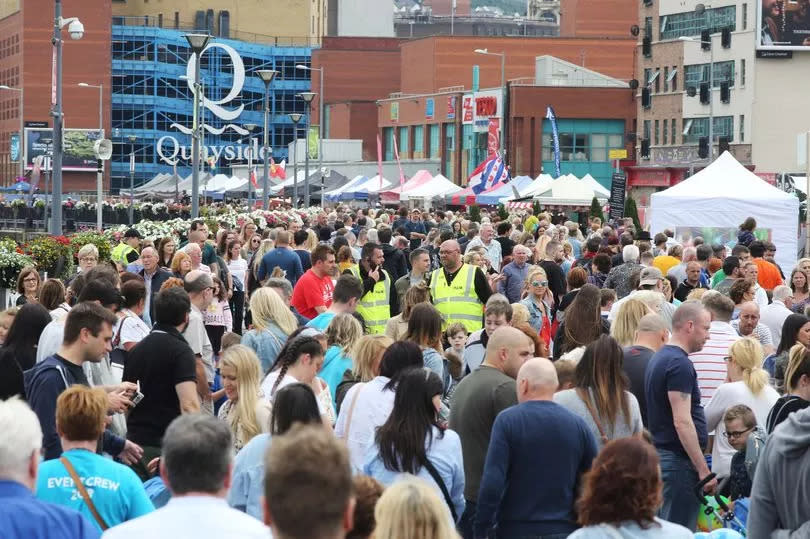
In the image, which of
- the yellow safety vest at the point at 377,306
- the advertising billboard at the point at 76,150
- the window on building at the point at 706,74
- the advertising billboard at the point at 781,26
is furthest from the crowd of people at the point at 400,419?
the advertising billboard at the point at 76,150

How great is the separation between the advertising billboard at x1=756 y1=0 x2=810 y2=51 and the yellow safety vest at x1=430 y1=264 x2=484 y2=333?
225 ft

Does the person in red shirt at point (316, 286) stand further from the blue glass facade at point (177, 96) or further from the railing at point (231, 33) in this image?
the railing at point (231, 33)

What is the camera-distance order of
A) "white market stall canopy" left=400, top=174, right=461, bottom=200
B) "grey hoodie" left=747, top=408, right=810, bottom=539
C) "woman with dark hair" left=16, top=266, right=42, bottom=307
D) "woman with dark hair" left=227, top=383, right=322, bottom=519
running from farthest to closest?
"white market stall canopy" left=400, top=174, right=461, bottom=200 → "woman with dark hair" left=16, top=266, right=42, bottom=307 → "woman with dark hair" left=227, top=383, right=322, bottom=519 → "grey hoodie" left=747, top=408, right=810, bottom=539

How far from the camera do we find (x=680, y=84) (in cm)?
8731

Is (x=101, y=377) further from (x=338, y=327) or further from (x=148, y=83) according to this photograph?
(x=148, y=83)

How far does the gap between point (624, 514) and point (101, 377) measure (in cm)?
468

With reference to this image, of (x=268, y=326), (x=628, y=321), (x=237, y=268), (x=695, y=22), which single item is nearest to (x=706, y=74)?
(x=695, y=22)

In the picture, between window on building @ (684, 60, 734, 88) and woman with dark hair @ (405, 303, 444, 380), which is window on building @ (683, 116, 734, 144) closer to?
window on building @ (684, 60, 734, 88)

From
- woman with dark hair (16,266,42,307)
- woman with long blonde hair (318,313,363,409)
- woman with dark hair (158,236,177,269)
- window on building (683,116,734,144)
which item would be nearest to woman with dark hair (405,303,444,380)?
woman with long blonde hair (318,313,363,409)

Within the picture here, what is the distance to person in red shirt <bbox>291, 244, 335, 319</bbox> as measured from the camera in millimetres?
15492

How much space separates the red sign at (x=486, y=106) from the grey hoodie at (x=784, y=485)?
3488 inches

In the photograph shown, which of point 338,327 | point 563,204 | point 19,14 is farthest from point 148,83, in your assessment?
point 338,327

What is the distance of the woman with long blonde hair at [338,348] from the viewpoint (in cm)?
1087

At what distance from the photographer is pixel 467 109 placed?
3880 inches
